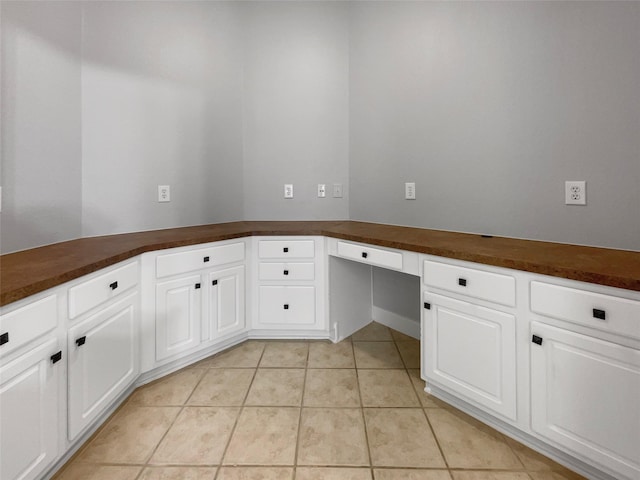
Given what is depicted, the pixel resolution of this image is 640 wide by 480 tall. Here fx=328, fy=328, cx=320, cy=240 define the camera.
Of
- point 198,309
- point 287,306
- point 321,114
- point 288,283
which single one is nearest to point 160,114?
point 321,114

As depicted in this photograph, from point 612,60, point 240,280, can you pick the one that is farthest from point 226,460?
point 612,60

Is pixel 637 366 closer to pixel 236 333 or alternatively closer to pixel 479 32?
pixel 479 32

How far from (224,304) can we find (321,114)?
1747 mm

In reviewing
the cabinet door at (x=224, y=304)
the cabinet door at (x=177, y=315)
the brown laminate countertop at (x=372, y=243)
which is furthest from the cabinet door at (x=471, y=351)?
the cabinet door at (x=177, y=315)

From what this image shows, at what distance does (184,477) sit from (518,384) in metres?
1.37

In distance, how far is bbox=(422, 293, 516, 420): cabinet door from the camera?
1379 mm

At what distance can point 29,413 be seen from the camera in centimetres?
108

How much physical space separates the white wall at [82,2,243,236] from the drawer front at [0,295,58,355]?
1.02m

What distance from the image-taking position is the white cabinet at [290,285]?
2.28 metres

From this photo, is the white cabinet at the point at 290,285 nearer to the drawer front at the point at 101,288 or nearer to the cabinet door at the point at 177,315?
the cabinet door at the point at 177,315

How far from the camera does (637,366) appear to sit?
3.42 ft

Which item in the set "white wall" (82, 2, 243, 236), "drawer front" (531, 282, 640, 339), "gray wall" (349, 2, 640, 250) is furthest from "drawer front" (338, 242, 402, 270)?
"white wall" (82, 2, 243, 236)

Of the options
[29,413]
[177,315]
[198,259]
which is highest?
[198,259]

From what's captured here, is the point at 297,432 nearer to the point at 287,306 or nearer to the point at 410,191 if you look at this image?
the point at 287,306
